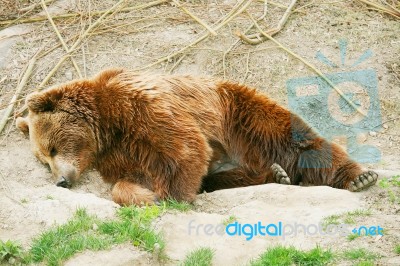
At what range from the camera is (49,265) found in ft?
18.2

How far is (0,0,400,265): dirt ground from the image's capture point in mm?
6688

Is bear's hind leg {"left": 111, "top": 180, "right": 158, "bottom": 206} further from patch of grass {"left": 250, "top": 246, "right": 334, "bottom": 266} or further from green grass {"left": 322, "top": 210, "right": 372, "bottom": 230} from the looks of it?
green grass {"left": 322, "top": 210, "right": 372, "bottom": 230}

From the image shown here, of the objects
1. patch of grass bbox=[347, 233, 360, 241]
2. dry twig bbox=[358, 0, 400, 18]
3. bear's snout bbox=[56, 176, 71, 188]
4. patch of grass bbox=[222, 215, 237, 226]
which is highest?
dry twig bbox=[358, 0, 400, 18]

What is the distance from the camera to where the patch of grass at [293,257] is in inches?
217

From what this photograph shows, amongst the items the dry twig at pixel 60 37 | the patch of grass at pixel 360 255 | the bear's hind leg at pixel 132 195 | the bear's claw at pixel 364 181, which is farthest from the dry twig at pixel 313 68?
the patch of grass at pixel 360 255

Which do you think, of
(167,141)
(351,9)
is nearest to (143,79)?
(167,141)

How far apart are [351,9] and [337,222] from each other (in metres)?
4.69

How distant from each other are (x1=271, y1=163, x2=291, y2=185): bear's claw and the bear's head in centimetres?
184

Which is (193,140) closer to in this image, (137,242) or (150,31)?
(137,242)

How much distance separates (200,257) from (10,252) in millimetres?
1449

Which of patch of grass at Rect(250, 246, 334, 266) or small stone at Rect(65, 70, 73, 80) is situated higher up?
small stone at Rect(65, 70, 73, 80)

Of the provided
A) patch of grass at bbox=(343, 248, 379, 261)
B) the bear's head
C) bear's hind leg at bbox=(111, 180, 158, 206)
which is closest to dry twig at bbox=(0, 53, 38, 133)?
the bear's head

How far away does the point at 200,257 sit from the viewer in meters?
5.63

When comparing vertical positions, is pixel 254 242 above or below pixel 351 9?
below
